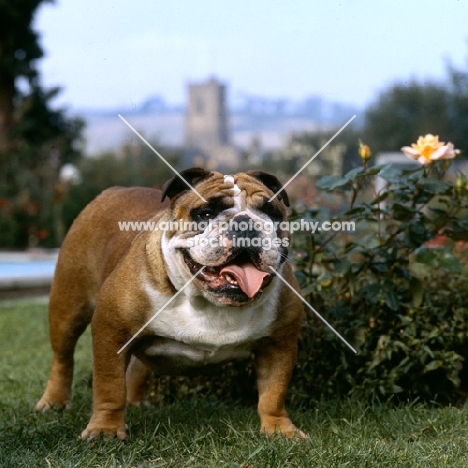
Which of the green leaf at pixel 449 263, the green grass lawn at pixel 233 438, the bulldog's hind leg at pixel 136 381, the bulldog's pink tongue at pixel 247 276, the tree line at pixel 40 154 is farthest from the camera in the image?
the tree line at pixel 40 154

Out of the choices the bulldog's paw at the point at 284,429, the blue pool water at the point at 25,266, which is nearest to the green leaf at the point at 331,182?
the bulldog's paw at the point at 284,429

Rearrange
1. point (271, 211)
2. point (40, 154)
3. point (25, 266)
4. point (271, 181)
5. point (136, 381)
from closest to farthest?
point (271, 211) → point (271, 181) → point (136, 381) → point (25, 266) → point (40, 154)

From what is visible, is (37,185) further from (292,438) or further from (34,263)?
(292,438)

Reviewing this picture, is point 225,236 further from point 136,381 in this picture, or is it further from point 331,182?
point 136,381

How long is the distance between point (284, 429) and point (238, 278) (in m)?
0.75

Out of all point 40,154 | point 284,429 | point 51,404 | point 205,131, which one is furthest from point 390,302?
point 205,131

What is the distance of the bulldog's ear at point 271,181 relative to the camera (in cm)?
354

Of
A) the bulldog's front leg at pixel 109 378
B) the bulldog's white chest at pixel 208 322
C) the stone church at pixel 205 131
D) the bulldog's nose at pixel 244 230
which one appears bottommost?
the stone church at pixel 205 131

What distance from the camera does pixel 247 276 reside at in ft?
10.1

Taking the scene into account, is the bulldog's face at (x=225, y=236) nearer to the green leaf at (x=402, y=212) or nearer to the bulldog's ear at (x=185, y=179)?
the bulldog's ear at (x=185, y=179)

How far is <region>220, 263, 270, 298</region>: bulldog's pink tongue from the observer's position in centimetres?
305

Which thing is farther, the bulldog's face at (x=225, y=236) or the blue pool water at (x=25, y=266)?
the blue pool water at (x=25, y=266)

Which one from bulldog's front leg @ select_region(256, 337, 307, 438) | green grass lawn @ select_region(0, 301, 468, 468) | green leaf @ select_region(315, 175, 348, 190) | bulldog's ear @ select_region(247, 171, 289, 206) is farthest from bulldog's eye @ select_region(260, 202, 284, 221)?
green grass lawn @ select_region(0, 301, 468, 468)

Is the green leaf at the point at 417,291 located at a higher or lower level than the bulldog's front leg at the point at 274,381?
higher
